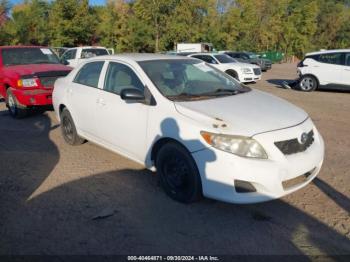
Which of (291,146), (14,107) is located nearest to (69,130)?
(14,107)

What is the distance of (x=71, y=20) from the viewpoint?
139 ft

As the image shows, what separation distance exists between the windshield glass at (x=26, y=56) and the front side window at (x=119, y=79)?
501 centimetres

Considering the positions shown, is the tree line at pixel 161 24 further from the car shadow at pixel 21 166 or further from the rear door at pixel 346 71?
the car shadow at pixel 21 166

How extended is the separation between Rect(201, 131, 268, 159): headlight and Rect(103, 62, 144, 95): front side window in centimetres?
138

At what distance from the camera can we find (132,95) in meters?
4.15

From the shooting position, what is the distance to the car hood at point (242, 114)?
3.56 metres

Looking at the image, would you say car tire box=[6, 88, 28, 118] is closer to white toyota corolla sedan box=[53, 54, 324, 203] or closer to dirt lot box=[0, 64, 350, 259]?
dirt lot box=[0, 64, 350, 259]

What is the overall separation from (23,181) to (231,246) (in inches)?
116

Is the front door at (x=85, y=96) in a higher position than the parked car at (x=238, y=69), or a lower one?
higher

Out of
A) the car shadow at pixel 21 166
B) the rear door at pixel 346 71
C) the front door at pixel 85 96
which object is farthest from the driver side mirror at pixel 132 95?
the rear door at pixel 346 71

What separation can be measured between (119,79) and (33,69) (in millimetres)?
4252

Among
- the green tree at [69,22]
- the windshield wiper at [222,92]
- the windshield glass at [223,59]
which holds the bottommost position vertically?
the windshield glass at [223,59]

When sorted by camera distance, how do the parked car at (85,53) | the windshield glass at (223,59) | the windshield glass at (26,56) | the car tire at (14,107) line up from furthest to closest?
the windshield glass at (223,59), the parked car at (85,53), the windshield glass at (26,56), the car tire at (14,107)

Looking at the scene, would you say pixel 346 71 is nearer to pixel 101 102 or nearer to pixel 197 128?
pixel 101 102
